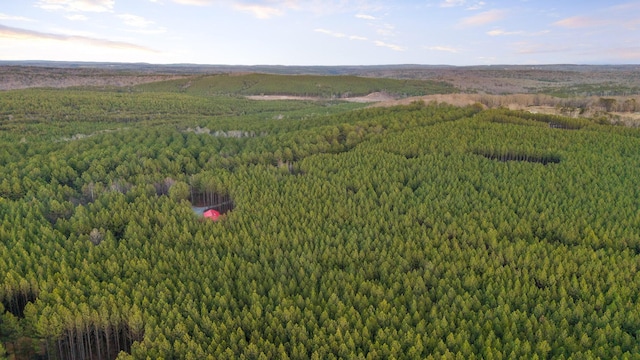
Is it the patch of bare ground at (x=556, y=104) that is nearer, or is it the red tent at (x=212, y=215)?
the red tent at (x=212, y=215)

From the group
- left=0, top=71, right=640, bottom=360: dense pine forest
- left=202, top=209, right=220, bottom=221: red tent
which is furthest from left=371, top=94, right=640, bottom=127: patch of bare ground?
left=202, top=209, right=220, bottom=221: red tent

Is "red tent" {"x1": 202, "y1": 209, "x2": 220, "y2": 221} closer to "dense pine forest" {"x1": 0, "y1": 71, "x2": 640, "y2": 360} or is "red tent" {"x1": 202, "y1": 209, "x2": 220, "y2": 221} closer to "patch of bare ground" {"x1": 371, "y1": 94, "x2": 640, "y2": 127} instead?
"dense pine forest" {"x1": 0, "y1": 71, "x2": 640, "y2": 360}

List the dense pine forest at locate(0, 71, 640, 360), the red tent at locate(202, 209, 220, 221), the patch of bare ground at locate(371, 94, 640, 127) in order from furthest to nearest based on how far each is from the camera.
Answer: the patch of bare ground at locate(371, 94, 640, 127) → the red tent at locate(202, 209, 220, 221) → the dense pine forest at locate(0, 71, 640, 360)

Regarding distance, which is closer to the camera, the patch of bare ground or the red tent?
the red tent

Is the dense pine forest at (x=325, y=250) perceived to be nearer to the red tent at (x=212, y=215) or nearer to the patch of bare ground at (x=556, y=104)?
the red tent at (x=212, y=215)

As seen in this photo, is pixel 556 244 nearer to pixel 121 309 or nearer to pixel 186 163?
pixel 121 309

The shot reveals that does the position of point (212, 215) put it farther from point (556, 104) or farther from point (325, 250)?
point (556, 104)

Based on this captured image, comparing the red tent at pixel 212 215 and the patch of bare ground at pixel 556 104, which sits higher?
the patch of bare ground at pixel 556 104

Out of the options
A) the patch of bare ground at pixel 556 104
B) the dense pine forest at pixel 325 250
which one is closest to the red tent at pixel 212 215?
the dense pine forest at pixel 325 250

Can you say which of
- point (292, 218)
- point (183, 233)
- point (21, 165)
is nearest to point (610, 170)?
point (292, 218)
